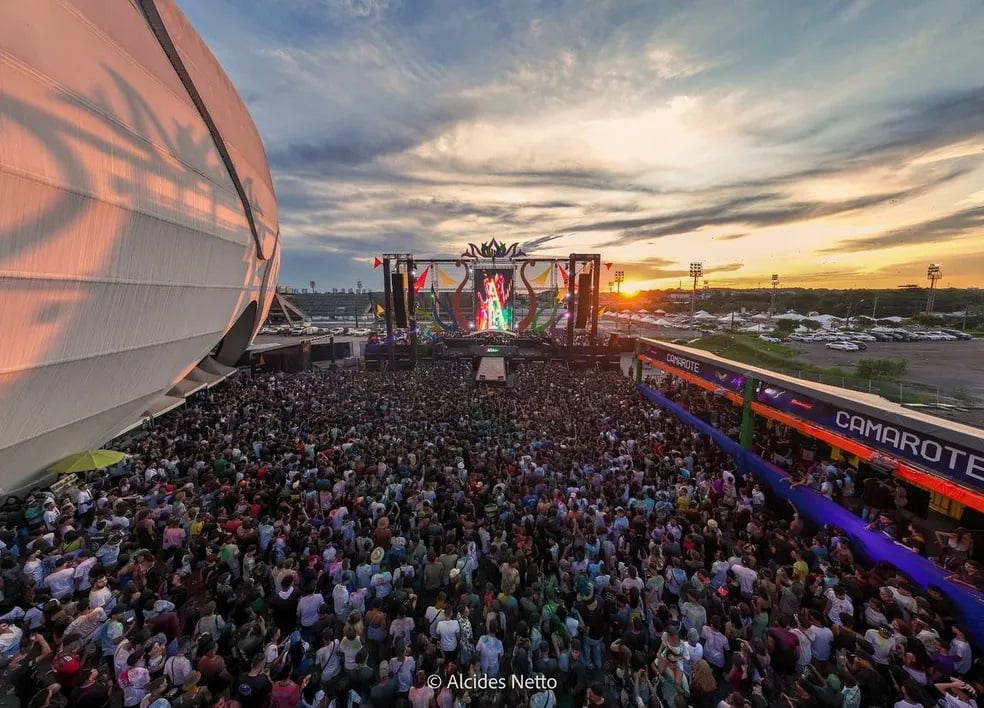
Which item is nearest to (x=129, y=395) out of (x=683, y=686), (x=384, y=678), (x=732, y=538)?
(x=384, y=678)

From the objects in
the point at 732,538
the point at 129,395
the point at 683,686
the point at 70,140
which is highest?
the point at 70,140

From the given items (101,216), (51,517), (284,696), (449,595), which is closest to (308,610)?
(284,696)

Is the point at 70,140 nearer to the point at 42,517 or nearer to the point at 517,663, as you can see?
the point at 42,517

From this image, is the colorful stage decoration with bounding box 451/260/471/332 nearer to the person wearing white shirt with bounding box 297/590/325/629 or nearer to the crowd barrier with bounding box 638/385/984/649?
the crowd barrier with bounding box 638/385/984/649

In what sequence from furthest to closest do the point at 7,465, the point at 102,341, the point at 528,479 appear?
1. the point at 528,479
2. the point at 102,341
3. the point at 7,465

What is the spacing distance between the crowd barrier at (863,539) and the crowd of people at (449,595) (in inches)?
13.9

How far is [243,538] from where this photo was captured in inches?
300

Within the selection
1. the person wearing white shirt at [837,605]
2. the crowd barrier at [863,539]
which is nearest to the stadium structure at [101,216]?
the person wearing white shirt at [837,605]

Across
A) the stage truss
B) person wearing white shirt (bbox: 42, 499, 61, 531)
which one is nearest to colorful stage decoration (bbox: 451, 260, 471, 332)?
the stage truss

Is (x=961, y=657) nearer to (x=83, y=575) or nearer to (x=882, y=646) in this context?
(x=882, y=646)

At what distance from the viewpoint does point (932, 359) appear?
2898 cm

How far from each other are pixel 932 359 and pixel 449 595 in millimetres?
37796

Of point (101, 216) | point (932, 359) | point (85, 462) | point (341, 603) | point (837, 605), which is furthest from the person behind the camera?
point (932, 359)

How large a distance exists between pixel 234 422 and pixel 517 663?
1422cm
